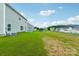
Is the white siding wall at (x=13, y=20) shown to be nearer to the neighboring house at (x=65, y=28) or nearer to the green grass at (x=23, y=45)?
the green grass at (x=23, y=45)

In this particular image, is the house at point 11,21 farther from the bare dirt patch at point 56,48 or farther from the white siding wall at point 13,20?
the bare dirt patch at point 56,48

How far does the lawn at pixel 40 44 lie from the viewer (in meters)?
2.24

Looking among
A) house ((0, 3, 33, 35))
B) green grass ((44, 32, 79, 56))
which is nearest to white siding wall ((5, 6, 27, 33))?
house ((0, 3, 33, 35))

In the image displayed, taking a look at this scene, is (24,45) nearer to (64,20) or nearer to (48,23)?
(48,23)

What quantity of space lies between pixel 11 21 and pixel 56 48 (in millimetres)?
670

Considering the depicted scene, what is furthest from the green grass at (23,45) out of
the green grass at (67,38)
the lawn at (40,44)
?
the green grass at (67,38)

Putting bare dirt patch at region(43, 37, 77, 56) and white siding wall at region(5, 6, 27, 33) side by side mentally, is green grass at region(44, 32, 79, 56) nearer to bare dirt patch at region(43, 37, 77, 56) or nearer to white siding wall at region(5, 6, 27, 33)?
bare dirt patch at region(43, 37, 77, 56)

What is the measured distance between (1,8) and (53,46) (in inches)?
31.2

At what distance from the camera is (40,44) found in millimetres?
2324

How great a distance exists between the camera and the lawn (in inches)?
88.2

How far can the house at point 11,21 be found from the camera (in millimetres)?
2348

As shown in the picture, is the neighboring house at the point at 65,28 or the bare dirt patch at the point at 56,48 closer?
the bare dirt patch at the point at 56,48

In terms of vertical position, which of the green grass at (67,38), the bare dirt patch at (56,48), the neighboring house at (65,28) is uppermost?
the neighboring house at (65,28)

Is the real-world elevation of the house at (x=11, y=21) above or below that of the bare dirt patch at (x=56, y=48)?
above
